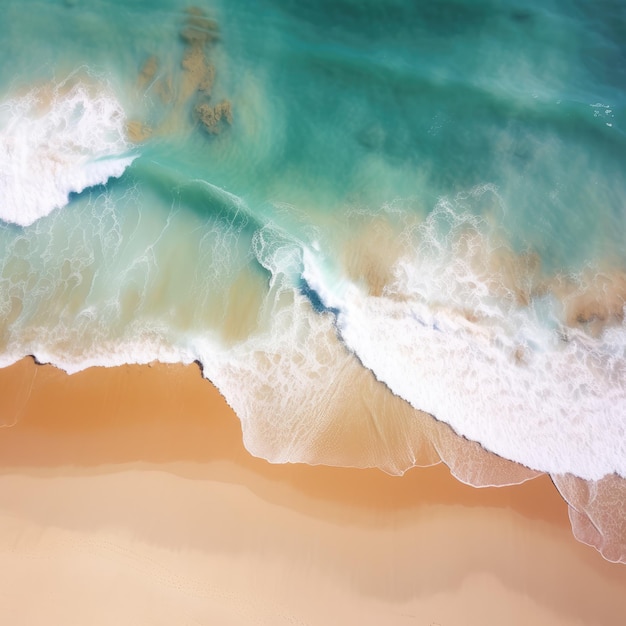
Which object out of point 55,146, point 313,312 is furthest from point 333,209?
point 55,146

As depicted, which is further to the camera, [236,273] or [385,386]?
[236,273]

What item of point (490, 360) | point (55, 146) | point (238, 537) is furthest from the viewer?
point (55, 146)

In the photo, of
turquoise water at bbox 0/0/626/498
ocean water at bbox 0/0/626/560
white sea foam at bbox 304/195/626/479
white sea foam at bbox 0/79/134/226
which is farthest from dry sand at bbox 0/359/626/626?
white sea foam at bbox 0/79/134/226

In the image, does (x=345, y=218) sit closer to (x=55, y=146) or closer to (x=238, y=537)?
(x=238, y=537)

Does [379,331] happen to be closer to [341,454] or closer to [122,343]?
[341,454]

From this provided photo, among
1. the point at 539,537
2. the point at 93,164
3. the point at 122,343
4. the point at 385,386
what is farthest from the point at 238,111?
the point at 539,537

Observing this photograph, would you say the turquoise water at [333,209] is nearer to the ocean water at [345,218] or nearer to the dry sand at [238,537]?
the ocean water at [345,218]
